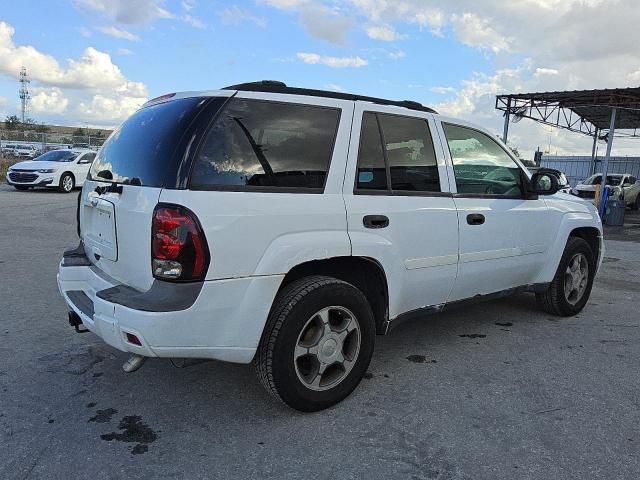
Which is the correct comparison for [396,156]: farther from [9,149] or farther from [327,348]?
[9,149]

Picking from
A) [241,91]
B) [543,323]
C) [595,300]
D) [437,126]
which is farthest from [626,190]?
[241,91]

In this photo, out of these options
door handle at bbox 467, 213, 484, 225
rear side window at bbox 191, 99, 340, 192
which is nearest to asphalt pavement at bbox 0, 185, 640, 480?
door handle at bbox 467, 213, 484, 225

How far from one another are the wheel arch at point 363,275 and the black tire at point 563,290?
2.31 m

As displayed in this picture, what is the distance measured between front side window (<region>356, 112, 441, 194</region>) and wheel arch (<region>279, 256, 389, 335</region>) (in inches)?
18.8

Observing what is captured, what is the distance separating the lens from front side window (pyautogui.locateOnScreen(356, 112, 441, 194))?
346 centimetres

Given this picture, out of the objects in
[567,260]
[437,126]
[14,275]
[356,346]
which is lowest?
[14,275]

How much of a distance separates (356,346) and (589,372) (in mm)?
1837

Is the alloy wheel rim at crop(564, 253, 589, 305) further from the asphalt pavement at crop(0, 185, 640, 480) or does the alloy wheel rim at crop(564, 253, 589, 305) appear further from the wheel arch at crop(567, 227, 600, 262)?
the asphalt pavement at crop(0, 185, 640, 480)

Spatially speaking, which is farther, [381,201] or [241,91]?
[381,201]

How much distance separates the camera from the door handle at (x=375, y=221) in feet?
10.8

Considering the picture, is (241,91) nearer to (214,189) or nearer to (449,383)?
(214,189)

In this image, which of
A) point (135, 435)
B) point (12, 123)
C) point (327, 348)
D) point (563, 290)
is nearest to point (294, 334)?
point (327, 348)

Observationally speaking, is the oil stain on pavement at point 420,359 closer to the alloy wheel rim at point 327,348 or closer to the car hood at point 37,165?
the alloy wheel rim at point 327,348

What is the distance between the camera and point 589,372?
3.90 meters
